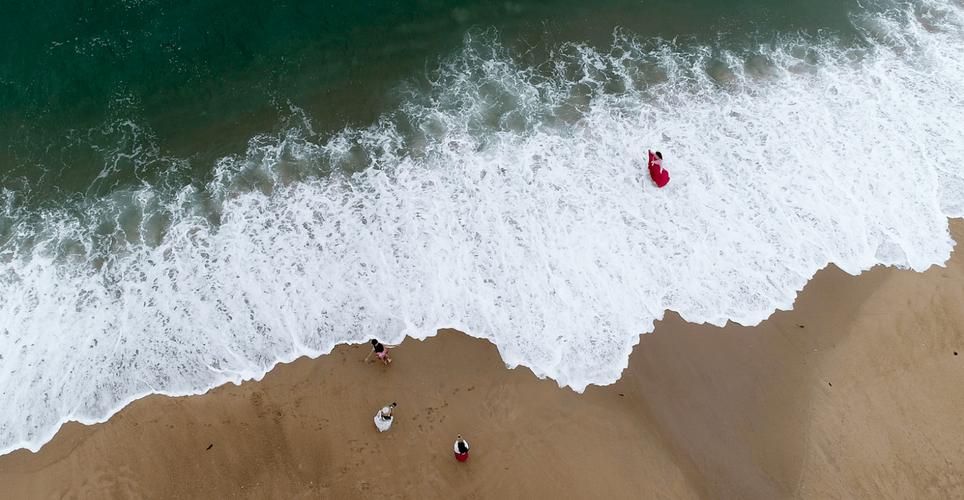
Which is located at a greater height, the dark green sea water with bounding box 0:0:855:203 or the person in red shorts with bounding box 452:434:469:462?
the dark green sea water with bounding box 0:0:855:203

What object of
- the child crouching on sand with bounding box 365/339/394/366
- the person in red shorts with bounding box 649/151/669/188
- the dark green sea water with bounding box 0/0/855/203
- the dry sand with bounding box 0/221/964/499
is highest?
the dark green sea water with bounding box 0/0/855/203

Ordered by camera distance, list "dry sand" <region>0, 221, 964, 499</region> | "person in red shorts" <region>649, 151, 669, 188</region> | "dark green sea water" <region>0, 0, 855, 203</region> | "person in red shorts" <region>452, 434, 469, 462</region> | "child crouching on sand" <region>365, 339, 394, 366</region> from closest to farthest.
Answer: "person in red shorts" <region>452, 434, 469, 462</region> < "dry sand" <region>0, 221, 964, 499</region> < "child crouching on sand" <region>365, 339, 394, 366</region> < "person in red shorts" <region>649, 151, 669, 188</region> < "dark green sea water" <region>0, 0, 855, 203</region>

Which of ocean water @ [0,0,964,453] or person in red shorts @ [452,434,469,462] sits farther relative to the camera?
ocean water @ [0,0,964,453]

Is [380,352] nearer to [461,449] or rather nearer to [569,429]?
[461,449]

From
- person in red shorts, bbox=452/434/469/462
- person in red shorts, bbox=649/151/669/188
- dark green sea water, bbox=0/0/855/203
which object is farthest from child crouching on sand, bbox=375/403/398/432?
person in red shorts, bbox=649/151/669/188

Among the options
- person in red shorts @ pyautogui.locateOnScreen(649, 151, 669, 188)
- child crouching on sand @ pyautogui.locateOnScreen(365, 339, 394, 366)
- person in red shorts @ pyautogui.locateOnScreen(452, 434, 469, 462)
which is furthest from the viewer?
person in red shorts @ pyautogui.locateOnScreen(649, 151, 669, 188)

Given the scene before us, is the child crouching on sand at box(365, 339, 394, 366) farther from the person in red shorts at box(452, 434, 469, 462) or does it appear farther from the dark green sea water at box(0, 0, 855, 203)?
→ the dark green sea water at box(0, 0, 855, 203)
